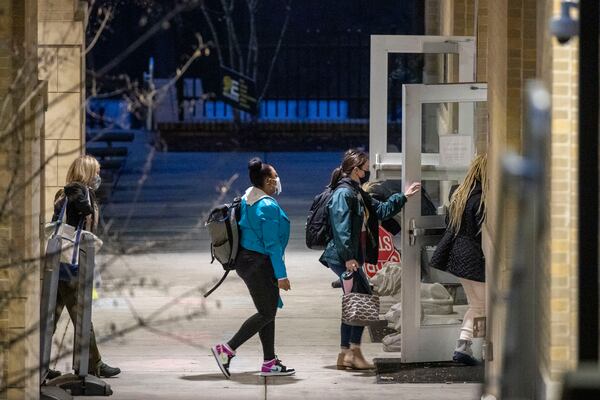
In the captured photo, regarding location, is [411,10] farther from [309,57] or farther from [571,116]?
[571,116]

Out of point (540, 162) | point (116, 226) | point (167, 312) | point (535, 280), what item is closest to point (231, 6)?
point (116, 226)

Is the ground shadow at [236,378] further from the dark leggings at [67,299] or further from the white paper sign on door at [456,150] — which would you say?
the white paper sign on door at [456,150]

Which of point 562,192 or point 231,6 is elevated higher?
point 231,6

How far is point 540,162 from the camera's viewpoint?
3.64 m

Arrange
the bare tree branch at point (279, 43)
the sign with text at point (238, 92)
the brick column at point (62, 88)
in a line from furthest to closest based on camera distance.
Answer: the bare tree branch at point (279, 43) < the sign with text at point (238, 92) < the brick column at point (62, 88)

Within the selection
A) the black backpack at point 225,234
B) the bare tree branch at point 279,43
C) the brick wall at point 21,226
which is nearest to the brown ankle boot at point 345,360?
the black backpack at point 225,234

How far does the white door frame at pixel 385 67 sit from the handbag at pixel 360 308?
3.11m

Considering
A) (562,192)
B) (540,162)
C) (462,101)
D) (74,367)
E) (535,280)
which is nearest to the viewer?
(540,162)

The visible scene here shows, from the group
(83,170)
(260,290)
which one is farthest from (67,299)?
(260,290)

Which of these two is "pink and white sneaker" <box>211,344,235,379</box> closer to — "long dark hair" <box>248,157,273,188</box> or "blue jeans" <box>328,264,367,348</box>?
"blue jeans" <box>328,264,367,348</box>

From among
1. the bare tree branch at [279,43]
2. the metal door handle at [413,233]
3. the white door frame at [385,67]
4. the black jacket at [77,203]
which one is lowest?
the metal door handle at [413,233]

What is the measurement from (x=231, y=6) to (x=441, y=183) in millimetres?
25045

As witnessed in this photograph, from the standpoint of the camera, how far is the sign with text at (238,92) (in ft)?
112

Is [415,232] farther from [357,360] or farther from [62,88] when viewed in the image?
[62,88]
